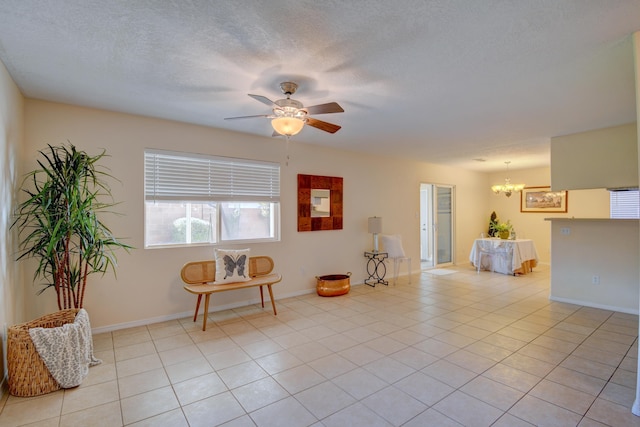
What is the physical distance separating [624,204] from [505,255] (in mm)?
2253

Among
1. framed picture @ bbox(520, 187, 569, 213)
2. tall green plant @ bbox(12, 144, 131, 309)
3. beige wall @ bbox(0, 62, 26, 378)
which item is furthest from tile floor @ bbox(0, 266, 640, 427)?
framed picture @ bbox(520, 187, 569, 213)

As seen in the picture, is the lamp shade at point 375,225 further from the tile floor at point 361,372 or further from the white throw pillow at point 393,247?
the tile floor at point 361,372

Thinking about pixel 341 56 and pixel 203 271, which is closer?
pixel 341 56

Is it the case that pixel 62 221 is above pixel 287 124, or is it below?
below

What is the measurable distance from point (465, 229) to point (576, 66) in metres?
6.06

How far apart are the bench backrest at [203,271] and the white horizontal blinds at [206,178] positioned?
84 cm

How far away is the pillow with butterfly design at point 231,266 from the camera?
377cm

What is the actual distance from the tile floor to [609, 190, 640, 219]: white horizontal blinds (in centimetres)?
285

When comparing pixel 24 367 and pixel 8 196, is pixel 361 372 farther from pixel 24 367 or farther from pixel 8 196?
pixel 8 196

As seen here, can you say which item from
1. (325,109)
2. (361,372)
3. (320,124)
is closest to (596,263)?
(361,372)

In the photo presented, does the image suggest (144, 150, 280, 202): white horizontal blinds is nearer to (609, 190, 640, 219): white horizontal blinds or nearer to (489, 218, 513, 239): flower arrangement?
(489, 218, 513, 239): flower arrangement

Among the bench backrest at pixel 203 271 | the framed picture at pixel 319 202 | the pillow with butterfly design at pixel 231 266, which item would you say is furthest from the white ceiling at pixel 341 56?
the bench backrest at pixel 203 271

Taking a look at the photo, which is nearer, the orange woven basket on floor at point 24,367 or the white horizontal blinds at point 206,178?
the orange woven basket on floor at point 24,367

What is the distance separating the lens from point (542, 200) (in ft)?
25.0
